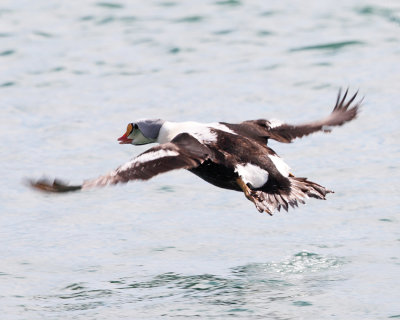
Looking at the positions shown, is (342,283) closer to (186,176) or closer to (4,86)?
(186,176)

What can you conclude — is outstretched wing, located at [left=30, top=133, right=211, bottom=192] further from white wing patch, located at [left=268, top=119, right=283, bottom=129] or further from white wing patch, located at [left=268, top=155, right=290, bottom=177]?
white wing patch, located at [left=268, top=119, right=283, bottom=129]

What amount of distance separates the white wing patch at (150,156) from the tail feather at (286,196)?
2.64ft

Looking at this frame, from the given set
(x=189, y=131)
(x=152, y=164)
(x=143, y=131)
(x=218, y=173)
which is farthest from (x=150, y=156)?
(x=143, y=131)

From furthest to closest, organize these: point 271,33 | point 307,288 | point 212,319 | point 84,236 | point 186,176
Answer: point 271,33 → point 186,176 → point 84,236 → point 307,288 → point 212,319

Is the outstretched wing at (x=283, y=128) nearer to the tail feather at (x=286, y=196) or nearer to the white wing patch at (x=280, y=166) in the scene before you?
the white wing patch at (x=280, y=166)

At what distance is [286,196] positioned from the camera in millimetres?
8219

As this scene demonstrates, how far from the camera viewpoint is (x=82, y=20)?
17.6 metres

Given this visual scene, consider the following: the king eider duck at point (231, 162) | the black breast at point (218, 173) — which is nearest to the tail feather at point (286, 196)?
the king eider duck at point (231, 162)

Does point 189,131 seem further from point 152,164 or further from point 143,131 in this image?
point 152,164

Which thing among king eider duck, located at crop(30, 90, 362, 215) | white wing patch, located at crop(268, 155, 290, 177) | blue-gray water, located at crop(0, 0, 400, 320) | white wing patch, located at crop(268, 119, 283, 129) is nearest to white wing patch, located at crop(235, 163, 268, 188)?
king eider duck, located at crop(30, 90, 362, 215)

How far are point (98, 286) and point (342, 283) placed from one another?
1919mm

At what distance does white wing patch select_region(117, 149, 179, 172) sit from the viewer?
24.8ft

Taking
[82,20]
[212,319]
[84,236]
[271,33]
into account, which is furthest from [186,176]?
[82,20]

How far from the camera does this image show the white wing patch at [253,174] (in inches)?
322
